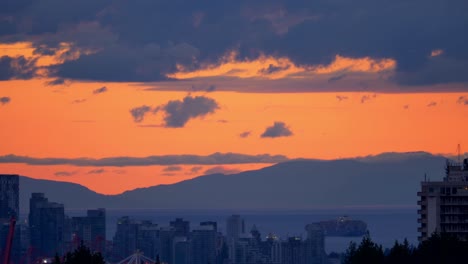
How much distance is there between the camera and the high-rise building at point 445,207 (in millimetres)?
175875

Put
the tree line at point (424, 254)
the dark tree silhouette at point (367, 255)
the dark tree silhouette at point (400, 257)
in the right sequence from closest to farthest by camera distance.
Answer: the tree line at point (424, 254) → the dark tree silhouette at point (400, 257) → the dark tree silhouette at point (367, 255)

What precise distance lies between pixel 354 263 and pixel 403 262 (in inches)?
257

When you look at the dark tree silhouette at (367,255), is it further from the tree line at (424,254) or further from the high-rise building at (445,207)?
the high-rise building at (445,207)

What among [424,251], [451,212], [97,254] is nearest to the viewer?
[97,254]

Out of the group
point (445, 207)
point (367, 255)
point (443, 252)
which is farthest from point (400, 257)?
point (445, 207)

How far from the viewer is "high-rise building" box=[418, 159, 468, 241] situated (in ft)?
577

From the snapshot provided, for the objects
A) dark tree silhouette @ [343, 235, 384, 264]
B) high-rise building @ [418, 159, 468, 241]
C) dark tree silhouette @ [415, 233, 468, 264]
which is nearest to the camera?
dark tree silhouette @ [415, 233, 468, 264]

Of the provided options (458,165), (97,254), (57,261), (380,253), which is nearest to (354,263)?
(380,253)

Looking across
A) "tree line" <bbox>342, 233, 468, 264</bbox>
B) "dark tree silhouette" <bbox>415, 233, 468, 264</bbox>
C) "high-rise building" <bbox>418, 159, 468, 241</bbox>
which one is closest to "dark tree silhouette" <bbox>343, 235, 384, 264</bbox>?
"tree line" <bbox>342, 233, 468, 264</bbox>

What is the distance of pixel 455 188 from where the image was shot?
17650cm

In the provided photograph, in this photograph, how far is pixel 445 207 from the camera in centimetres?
17662

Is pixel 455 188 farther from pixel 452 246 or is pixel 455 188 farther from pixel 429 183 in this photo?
pixel 452 246

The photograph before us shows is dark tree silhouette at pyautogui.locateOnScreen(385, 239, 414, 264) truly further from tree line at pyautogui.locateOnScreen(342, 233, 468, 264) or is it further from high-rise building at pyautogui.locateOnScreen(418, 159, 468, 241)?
high-rise building at pyautogui.locateOnScreen(418, 159, 468, 241)

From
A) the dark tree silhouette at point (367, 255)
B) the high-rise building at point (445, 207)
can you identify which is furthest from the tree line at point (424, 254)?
the high-rise building at point (445, 207)
